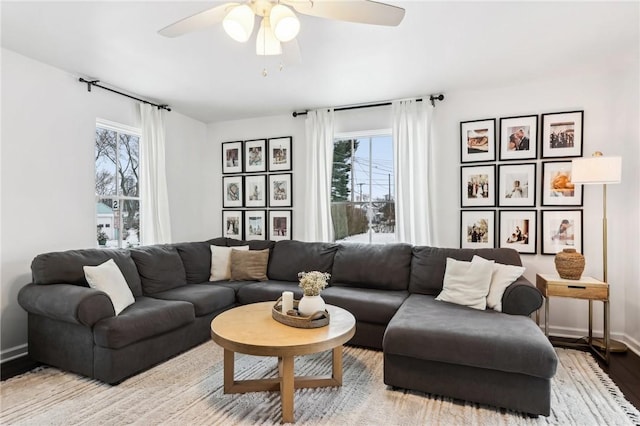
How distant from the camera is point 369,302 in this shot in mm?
3232

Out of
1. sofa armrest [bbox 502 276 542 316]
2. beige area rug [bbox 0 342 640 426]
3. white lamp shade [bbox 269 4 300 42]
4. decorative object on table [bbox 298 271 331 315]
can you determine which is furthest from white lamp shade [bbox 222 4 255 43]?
sofa armrest [bbox 502 276 542 316]

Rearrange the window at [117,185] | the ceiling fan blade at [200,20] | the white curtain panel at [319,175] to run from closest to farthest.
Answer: the ceiling fan blade at [200,20]
the window at [117,185]
the white curtain panel at [319,175]

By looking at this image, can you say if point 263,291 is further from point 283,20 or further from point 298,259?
point 283,20

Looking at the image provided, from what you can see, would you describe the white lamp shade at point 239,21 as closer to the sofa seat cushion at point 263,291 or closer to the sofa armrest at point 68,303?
the sofa armrest at point 68,303

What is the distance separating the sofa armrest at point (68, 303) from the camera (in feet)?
8.20

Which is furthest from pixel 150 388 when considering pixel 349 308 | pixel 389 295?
pixel 389 295

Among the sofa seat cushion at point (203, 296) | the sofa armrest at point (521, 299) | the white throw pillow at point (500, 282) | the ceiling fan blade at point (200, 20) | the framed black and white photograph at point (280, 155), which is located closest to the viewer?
the ceiling fan blade at point (200, 20)

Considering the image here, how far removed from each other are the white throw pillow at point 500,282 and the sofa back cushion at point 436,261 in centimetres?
33

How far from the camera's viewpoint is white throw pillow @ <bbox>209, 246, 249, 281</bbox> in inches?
165

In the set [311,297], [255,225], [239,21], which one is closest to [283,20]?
[239,21]

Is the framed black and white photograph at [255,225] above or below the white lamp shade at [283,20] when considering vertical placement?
below

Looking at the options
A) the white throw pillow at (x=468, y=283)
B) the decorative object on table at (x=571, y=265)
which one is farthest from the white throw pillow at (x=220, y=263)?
the decorative object on table at (x=571, y=265)

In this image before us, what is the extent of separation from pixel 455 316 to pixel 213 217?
3.74m

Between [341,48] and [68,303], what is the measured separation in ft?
9.13
